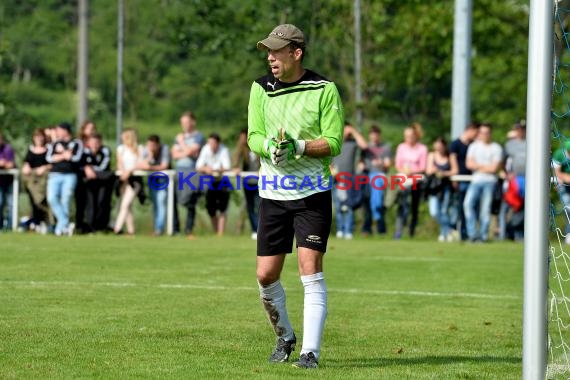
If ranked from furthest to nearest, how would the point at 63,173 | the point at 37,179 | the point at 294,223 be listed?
the point at 37,179 → the point at 63,173 → the point at 294,223

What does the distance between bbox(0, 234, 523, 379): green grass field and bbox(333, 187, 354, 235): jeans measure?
389cm

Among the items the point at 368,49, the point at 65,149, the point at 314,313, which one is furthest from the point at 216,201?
the point at 314,313

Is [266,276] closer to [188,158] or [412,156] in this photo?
[412,156]

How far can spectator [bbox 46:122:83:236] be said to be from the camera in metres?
23.8

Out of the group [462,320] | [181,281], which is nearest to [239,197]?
[181,281]

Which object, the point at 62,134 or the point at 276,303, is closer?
the point at 276,303

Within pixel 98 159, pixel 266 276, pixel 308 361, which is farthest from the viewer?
pixel 98 159

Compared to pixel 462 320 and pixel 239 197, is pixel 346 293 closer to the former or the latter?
pixel 462 320

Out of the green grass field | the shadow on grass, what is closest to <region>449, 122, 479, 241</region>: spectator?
the green grass field

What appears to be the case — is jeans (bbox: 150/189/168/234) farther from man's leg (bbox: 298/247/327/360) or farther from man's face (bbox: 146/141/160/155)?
man's leg (bbox: 298/247/327/360)

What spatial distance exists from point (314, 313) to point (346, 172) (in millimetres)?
15243

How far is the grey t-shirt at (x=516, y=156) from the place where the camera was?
2344 cm

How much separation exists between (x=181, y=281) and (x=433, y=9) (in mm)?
23712

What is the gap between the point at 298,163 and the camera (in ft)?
28.6
